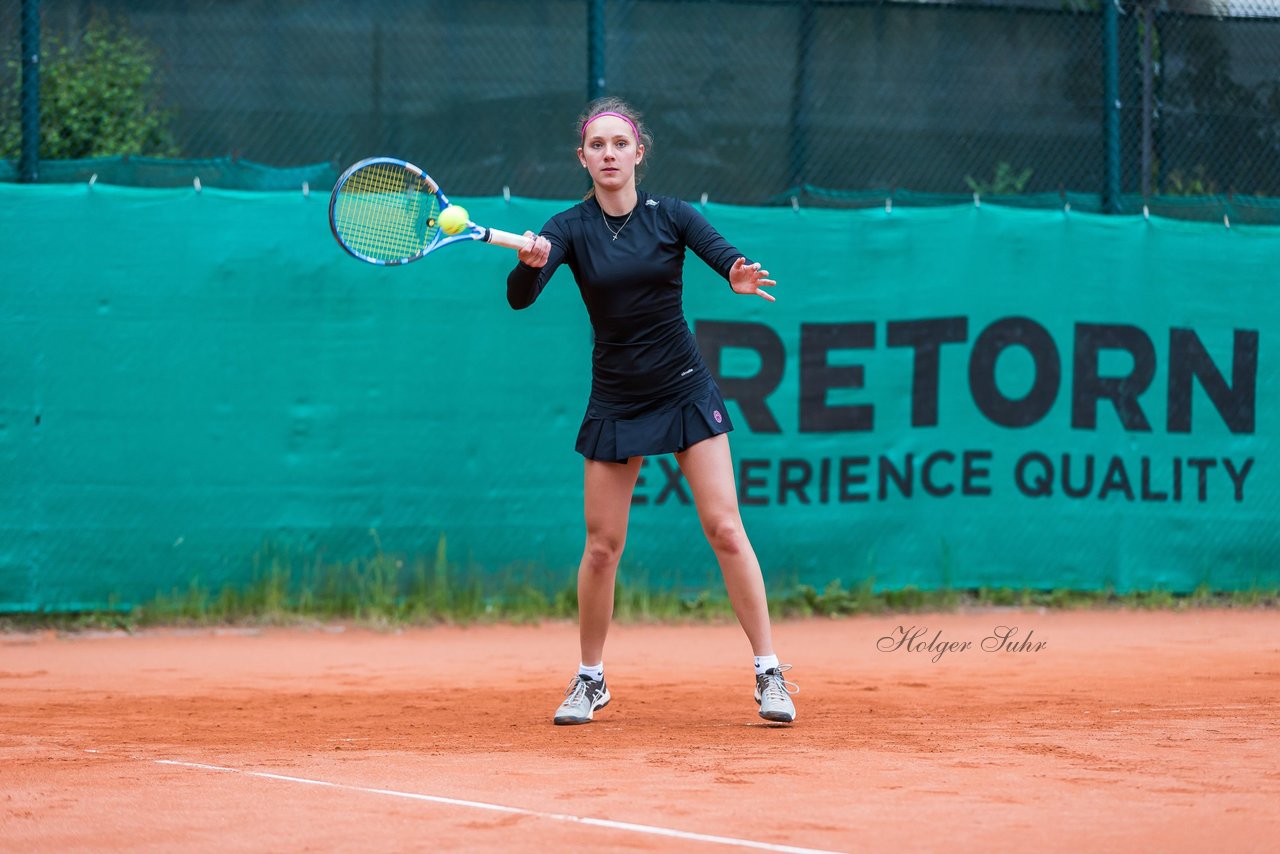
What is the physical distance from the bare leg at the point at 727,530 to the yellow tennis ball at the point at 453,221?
94 centimetres

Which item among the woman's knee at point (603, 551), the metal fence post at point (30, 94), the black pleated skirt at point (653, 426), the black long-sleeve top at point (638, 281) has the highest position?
the metal fence post at point (30, 94)

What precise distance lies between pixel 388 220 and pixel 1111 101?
15.9 ft

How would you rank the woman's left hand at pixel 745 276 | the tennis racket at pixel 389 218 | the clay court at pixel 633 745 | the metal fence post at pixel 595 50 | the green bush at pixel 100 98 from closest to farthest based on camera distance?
the clay court at pixel 633 745, the woman's left hand at pixel 745 276, the tennis racket at pixel 389 218, the green bush at pixel 100 98, the metal fence post at pixel 595 50

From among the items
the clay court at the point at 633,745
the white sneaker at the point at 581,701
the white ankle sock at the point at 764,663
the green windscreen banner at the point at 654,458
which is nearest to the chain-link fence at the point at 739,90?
the green windscreen banner at the point at 654,458

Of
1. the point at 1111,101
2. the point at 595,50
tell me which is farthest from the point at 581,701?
the point at 1111,101

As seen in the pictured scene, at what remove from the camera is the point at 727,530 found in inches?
183

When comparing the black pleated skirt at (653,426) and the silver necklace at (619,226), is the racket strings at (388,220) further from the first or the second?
the black pleated skirt at (653,426)

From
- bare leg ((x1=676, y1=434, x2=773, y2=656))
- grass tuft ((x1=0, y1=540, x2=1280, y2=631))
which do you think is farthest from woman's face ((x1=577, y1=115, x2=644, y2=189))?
grass tuft ((x1=0, y1=540, x2=1280, y2=631))

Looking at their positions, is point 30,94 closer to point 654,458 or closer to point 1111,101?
point 654,458

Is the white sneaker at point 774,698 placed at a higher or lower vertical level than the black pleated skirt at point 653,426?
lower

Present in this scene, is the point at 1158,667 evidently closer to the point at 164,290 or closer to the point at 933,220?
the point at 933,220

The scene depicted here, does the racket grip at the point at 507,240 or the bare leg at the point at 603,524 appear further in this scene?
the bare leg at the point at 603,524

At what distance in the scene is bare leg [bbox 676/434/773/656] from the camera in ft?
15.3

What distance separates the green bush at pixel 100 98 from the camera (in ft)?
25.2
